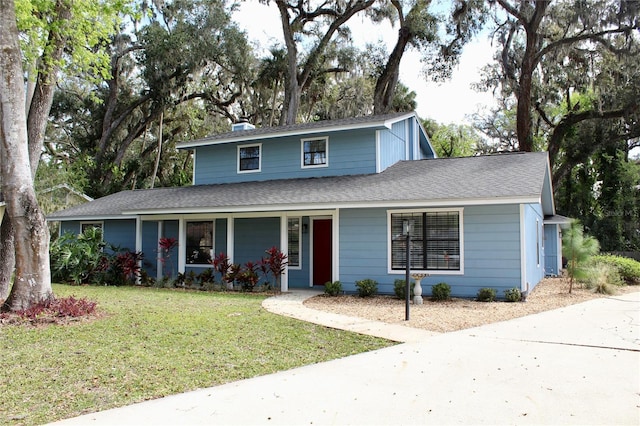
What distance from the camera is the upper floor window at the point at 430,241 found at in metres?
11.6

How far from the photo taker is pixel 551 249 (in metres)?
18.8

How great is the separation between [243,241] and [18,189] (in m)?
7.40

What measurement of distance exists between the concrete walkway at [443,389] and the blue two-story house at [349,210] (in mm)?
4099

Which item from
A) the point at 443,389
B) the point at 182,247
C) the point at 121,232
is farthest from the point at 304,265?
the point at 443,389

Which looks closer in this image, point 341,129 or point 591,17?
point 341,129

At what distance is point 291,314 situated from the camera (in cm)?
928

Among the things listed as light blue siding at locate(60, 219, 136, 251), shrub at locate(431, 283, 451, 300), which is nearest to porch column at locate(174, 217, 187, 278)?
light blue siding at locate(60, 219, 136, 251)

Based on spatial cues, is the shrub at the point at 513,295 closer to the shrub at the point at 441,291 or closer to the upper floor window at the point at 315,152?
the shrub at the point at 441,291

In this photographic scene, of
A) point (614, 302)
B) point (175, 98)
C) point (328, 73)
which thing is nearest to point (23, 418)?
point (614, 302)

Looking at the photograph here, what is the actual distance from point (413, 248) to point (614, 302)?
4.71 meters

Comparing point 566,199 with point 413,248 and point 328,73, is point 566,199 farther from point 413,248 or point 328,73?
point 413,248

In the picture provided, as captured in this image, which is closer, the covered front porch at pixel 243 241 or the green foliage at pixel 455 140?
the covered front porch at pixel 243 241

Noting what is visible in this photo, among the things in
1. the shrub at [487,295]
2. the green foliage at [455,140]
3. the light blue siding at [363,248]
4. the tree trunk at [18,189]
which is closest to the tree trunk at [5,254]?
the tree trunk at [18,189]

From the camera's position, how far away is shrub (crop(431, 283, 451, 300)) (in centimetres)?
1115
